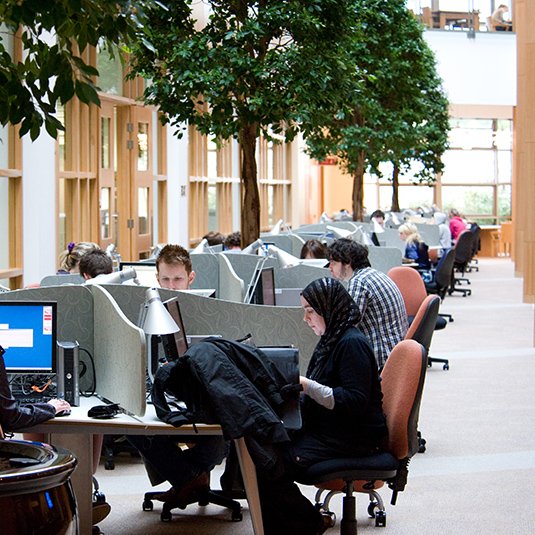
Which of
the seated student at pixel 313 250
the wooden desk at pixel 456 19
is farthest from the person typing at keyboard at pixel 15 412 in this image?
the wooden desk at pixel 456 19

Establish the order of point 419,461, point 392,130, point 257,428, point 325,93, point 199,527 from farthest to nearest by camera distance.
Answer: point 392,130 → point 325,93 → point 419,461 → point 199,527 → point 257,428

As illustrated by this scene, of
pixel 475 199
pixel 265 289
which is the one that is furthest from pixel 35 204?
pixel 475 199

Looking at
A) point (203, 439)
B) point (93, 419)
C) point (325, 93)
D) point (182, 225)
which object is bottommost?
point (203, 439)

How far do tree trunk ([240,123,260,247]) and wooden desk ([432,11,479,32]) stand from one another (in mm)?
15323

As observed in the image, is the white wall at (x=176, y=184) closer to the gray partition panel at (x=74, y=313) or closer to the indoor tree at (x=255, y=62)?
the indoor tree at (x=255, y=62)

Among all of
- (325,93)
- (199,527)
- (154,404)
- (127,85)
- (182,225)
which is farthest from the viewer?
(182,225)

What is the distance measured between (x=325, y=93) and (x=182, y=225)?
4.94 m

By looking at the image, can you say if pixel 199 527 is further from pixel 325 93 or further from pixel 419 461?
pixel 325 93

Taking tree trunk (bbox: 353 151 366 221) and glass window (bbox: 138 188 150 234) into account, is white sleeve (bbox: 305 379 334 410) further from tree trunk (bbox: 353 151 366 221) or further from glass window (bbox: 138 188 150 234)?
tree trunk (bbox: 353 151 366 221)

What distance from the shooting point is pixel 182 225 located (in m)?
11.0

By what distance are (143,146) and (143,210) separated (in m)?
0.72

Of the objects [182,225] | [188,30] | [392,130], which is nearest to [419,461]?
[188,30]

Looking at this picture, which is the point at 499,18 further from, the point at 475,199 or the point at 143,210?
the point at 143,210

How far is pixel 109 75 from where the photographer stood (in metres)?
8.81
